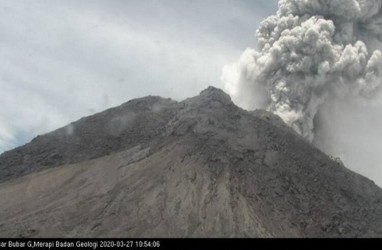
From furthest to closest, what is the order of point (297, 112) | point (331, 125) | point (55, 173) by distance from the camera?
1. point (331, 125)
2. point (297, 112)
3. point (55, 173)

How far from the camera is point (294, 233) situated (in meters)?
38.5

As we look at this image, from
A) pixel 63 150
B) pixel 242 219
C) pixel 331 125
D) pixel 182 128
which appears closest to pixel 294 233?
pixel 242 219

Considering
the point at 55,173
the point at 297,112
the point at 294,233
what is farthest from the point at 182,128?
the point at 297,112

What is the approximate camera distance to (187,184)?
40656 millimetres

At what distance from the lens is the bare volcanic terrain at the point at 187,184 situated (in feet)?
124

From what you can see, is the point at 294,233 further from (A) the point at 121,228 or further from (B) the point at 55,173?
(B) the point at 55,173

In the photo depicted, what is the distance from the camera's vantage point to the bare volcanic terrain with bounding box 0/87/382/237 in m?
37.8

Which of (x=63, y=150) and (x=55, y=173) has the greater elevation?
(x=63, y=150)

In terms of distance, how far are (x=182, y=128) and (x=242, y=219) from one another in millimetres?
11949
